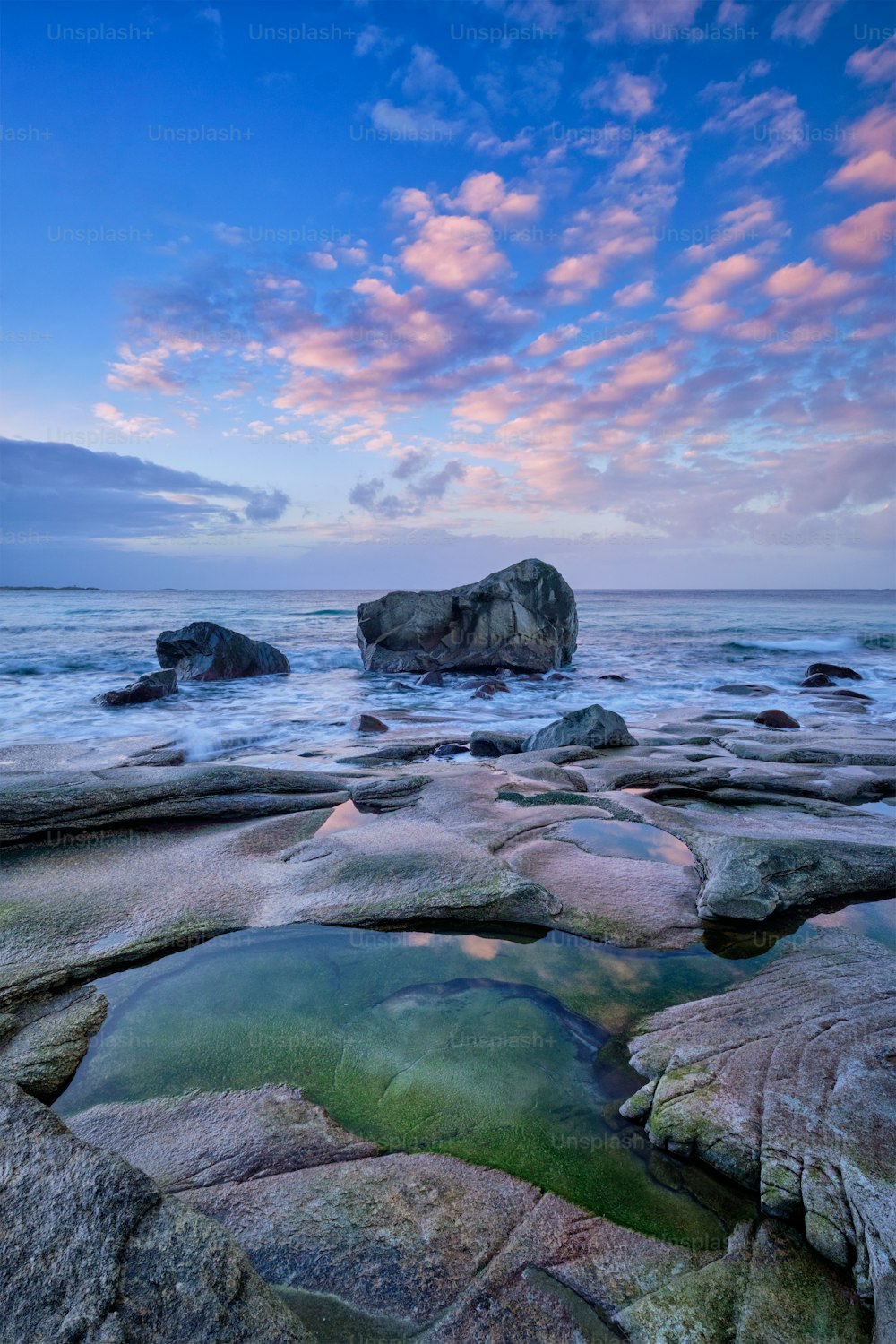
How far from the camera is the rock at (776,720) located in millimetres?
10961

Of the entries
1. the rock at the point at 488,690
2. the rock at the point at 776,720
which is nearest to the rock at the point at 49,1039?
the rock at the point at 776,720

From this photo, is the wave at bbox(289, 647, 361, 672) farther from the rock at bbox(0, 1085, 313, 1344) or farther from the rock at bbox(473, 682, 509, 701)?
the rock at bbox(0, 1085, 313, 1344)

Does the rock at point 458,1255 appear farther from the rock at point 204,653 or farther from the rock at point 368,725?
the rock at point 204,653

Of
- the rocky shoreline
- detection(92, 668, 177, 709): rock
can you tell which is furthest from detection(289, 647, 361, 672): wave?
the rocky shoreline

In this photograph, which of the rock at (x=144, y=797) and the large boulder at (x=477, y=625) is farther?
the large boulder at (x=477, y=625)

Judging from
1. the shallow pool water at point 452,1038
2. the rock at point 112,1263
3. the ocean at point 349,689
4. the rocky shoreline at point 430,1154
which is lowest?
the ocean at point 349,689

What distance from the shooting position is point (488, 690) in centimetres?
1572

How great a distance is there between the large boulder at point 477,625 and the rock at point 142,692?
20.8 ft

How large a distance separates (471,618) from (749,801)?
43.7ft

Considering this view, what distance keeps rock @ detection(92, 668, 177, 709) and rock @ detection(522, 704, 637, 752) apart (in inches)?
353

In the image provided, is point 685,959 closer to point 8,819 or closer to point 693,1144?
point 693,1144

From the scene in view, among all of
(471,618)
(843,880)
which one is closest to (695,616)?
(471,618)

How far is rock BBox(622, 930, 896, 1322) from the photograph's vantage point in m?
1.85

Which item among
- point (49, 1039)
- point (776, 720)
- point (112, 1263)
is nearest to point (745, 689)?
point (776, 720)
